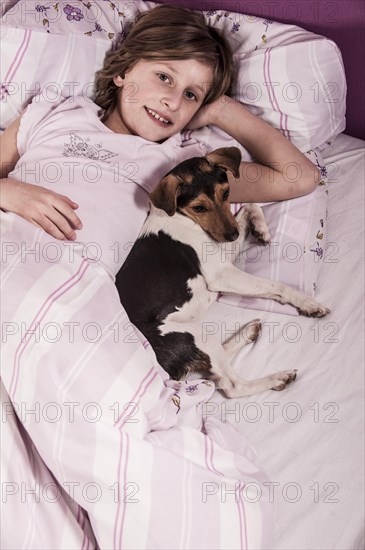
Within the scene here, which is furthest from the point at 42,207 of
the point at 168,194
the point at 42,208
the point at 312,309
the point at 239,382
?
the point at 312,309

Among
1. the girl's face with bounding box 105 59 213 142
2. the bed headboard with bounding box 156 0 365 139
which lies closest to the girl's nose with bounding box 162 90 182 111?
the girl's face with bounding box 105 59 213 142

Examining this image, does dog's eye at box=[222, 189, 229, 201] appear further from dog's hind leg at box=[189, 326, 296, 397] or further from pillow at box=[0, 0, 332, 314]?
dog's hind leg at box=[189, 326, 296, 397]

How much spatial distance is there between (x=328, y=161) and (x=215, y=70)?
20.9 inches

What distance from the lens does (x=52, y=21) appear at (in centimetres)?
205

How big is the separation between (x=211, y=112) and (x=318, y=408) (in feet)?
3.34

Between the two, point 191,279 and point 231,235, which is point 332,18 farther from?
point 191,279

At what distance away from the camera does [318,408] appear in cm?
161

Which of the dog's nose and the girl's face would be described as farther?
the girl's face

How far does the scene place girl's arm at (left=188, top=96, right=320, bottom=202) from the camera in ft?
6.36

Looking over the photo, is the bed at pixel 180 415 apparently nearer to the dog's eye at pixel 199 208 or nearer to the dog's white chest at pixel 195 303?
the dog's white chest at pixel 195 303

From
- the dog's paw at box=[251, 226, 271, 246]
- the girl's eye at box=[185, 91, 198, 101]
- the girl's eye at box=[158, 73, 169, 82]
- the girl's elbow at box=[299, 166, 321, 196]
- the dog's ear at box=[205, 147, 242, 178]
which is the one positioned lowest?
the dog's paw at box=[251, 226, 271, 246]

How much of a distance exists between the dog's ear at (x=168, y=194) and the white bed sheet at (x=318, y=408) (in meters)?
0.37

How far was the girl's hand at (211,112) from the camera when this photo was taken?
2.02 meters

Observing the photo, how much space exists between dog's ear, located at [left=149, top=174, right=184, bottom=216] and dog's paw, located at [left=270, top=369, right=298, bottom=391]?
0.53 metres
